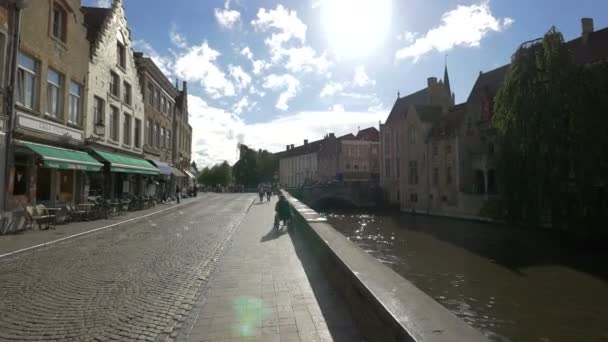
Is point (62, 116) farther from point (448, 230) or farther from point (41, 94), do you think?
point (448, 230)

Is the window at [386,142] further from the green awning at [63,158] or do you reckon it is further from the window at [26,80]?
the window at [26,80]

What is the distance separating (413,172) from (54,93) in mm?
36213

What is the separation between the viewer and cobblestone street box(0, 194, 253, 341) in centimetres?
434

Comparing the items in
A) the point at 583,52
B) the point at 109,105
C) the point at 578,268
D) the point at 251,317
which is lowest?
the point at 578,268

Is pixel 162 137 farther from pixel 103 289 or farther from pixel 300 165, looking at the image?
pixel 300 165

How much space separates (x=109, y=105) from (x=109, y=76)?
61.3 inches

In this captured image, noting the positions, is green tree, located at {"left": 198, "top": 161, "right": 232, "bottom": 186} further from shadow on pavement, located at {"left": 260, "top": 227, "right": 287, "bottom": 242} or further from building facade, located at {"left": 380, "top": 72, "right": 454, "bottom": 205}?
shadow on pavement, located at {"left": 260, "top": 227, "right": 287, "bottom": 242}

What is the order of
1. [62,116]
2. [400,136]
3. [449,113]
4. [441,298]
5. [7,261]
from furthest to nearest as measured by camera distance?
1. [400,136]
2. [449,113]
3. [62,116]
4. [441,298]
5. [7,261]

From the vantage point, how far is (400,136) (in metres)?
48.9

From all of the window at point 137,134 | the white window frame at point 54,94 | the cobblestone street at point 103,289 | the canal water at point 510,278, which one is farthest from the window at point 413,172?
the cobblestone street at point 103,289

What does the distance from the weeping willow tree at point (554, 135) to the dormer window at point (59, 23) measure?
68.2ft

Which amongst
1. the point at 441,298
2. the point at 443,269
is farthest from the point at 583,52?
the point at 441,298

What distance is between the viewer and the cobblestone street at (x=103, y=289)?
Result: 4.34 m

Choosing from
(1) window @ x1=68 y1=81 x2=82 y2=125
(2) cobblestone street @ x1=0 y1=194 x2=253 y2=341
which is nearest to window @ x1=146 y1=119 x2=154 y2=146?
(1) window @ x1=68 y1=81 x2=82 y2=125
